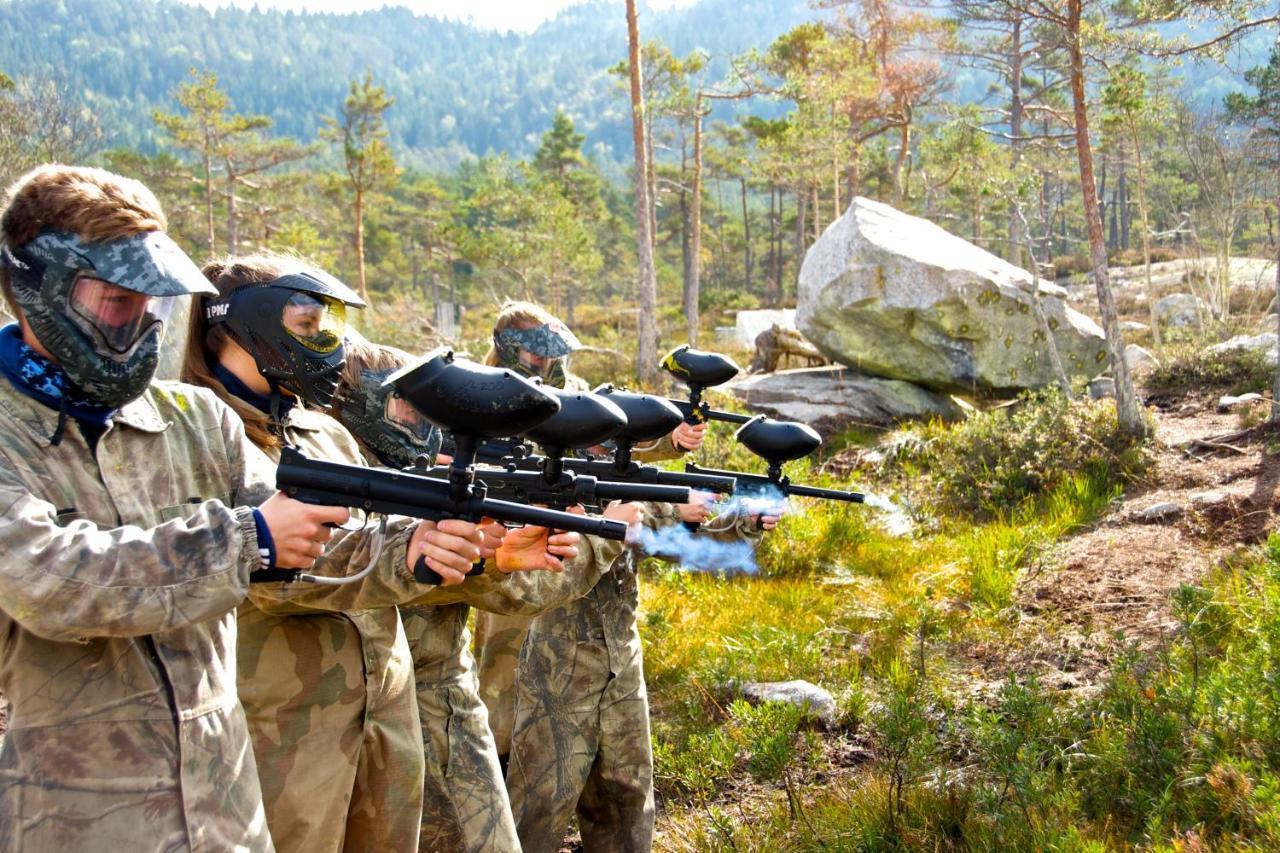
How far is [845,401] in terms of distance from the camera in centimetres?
1285

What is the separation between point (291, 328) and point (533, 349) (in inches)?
68.0

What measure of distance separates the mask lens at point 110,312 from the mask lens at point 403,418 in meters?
1.37

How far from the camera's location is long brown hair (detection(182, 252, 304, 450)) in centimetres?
264

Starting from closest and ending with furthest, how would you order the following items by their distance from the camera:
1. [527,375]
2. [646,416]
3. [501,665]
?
[646,416], [527,375], [501,665]

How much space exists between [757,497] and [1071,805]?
157 centimetres

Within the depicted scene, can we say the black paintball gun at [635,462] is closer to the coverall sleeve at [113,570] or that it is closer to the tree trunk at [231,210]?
the coverall sleeve at [113,570]

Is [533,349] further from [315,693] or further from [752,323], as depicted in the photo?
[752,323]

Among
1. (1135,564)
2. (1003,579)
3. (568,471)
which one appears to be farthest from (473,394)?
(1135,564)

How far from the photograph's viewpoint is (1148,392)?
12773 mm

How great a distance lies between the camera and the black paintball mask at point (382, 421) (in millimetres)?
3309

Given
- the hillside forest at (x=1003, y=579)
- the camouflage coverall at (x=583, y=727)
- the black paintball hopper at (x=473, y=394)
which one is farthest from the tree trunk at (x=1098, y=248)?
the black paintball hopper at (x=473, y=394)

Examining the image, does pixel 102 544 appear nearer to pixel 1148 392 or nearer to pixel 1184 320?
pixel 1148 392

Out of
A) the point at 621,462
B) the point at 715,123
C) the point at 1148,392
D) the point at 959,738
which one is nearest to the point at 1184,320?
the point at 1148,392

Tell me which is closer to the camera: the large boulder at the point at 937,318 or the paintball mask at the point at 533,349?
the paintball mask at the point at 533,349
